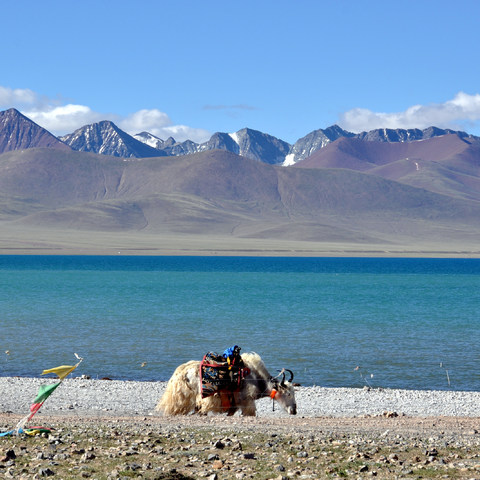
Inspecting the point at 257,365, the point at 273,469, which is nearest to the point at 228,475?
the point at 273,469

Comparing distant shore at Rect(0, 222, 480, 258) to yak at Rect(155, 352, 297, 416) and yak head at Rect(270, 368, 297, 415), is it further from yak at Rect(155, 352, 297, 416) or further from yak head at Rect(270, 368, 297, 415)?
yak head at Rect(270, 368, 297, 415)

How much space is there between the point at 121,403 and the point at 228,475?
8.55 metres

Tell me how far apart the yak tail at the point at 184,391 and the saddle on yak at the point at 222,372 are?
0.17 meters

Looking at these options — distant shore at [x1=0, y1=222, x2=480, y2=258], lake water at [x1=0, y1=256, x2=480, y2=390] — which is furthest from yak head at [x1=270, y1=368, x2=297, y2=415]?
distant shore at [x1=0, y1=222, x2=480, y2=258]

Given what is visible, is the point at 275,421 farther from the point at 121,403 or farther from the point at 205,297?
the point at 205,297

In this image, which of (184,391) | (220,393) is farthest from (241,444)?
(184,391)

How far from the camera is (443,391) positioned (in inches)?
753

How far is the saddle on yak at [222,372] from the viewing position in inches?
499

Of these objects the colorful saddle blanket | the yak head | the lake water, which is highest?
the colorful saddle blanket

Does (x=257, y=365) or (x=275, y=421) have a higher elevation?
(x=257, y=365)

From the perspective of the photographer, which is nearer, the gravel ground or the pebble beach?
the pebble beach

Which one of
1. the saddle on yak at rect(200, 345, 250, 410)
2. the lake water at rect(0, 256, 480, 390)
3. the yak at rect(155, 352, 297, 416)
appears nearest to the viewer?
the saddle on yak at rect(200, 345, 250, 410)

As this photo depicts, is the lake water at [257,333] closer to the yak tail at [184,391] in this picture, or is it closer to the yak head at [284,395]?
the yak head at [284,395]

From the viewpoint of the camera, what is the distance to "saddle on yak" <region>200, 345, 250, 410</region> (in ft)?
41.6
